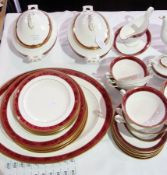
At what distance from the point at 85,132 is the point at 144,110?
5.6 inches

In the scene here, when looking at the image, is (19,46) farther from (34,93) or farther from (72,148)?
(72,148)

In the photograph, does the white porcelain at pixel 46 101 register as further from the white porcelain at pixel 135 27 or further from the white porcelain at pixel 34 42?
the white porcelain at pixel 135 27

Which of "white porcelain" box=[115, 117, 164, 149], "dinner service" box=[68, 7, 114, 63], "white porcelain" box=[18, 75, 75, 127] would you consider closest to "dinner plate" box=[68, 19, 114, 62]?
"dinner service" box=[68, 7, 114, 63]

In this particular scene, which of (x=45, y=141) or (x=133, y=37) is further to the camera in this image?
(x=133, y=37)

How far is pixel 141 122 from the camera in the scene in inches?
27.5

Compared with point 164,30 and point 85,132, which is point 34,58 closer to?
point 85,132

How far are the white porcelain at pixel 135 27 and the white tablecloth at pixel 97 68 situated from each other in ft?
0.15

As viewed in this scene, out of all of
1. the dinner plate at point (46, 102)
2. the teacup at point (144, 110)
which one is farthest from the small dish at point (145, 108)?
the dinner plate at point (46, 102)

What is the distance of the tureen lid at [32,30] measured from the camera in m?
0.80

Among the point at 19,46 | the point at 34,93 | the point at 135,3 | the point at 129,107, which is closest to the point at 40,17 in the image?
the point at 19,46

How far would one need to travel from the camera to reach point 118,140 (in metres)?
0.71

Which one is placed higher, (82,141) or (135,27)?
(135,27)

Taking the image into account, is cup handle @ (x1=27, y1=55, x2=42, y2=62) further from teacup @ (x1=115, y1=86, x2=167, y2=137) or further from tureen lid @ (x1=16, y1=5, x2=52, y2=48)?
teacup @ (x1=115, y1=86, x2=167, y2=137)

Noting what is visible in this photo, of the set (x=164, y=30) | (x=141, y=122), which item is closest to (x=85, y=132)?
(x=141, y=122)
